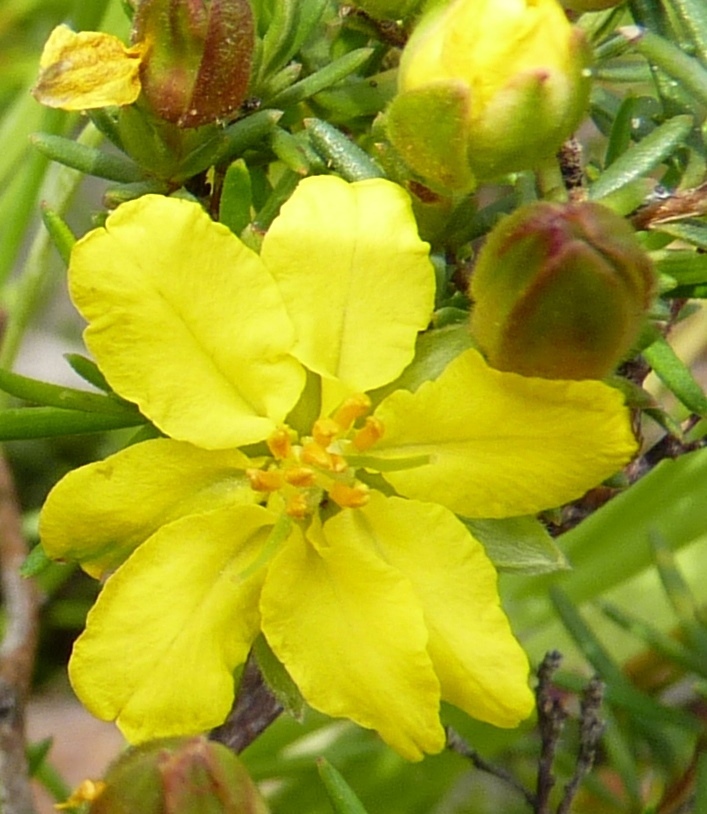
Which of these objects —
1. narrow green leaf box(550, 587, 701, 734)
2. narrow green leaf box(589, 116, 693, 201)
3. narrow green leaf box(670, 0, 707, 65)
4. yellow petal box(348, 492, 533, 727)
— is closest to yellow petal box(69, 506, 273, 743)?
yellow petal box(348, 492, 533, 727)

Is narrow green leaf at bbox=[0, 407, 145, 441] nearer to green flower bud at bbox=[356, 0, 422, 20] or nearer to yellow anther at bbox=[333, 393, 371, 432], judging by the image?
yellow anther at bbox=[333, 393, 371, 432]

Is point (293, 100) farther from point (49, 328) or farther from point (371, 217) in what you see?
point (49, 328)

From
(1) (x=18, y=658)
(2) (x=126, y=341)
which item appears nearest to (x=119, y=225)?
(2) (x=126, y=341)

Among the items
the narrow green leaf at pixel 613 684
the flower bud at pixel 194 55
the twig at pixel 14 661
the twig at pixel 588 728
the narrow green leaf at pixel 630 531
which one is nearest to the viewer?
the flower bud at pixel 194 55

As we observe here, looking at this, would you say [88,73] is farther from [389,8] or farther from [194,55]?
[389,8]

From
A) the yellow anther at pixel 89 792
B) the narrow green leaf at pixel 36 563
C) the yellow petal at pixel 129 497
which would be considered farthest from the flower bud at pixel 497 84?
the yellow anther at pixel 89 792

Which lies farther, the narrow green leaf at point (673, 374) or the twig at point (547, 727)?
the twig at point (547, 727)

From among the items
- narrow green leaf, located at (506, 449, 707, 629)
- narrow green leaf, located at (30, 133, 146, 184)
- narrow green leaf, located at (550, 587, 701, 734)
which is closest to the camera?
narrow green leaf, located at (30, 133, 146, 184)

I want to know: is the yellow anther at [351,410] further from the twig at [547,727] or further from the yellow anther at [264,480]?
the twig at [547,727]
